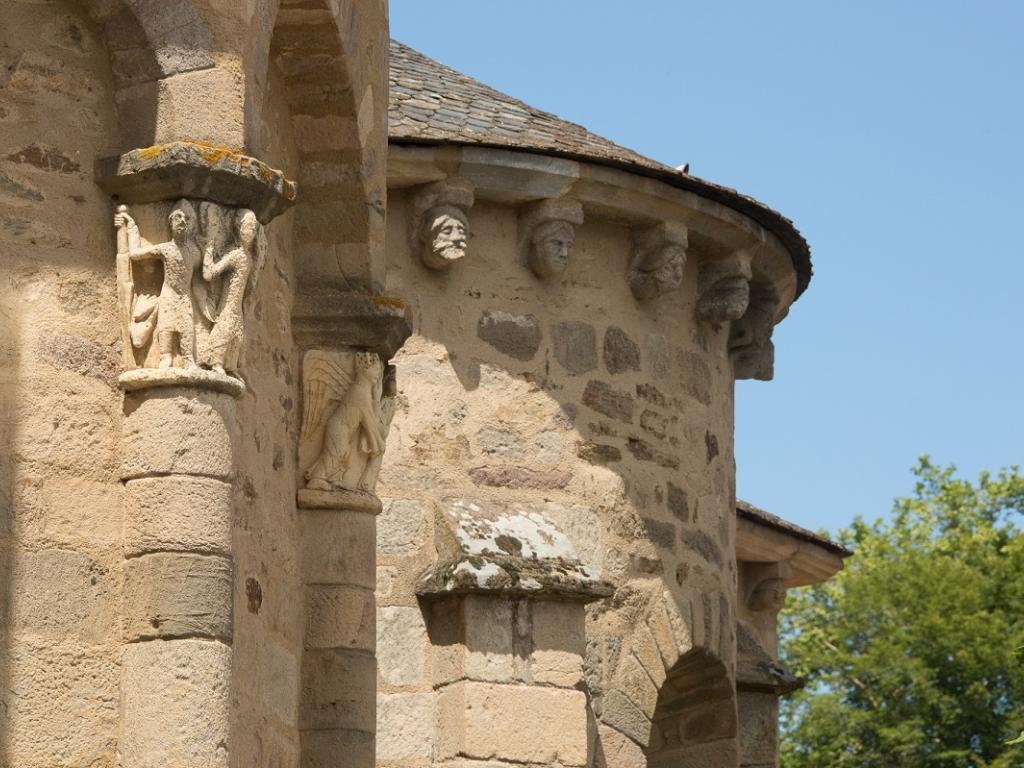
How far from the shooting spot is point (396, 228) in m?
10.7

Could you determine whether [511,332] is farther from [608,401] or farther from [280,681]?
[280,681]

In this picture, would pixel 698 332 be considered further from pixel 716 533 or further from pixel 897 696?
pixel 897 696

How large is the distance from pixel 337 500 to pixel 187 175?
69.5 inches

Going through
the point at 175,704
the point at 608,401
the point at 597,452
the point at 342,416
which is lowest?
the point at 175,704

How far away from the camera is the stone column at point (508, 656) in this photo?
10055 millimetres

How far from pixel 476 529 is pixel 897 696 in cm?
1691

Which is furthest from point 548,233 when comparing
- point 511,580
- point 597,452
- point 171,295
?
point 171,295

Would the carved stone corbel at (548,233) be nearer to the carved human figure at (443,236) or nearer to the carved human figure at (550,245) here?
the carved human figure at (550,245)

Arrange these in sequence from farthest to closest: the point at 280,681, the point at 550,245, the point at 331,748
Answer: the point at 550,245
the point at 331,748
the point at 280,681

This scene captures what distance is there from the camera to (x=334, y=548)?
25.4 feet

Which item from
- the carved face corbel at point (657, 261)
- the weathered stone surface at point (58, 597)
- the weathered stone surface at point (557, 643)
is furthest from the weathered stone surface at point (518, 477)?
the weathered stone surface at point (58, 597)

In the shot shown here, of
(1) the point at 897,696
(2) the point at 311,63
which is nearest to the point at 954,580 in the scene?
(1) the point at 897,696

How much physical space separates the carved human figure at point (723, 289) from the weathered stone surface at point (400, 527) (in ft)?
6.80

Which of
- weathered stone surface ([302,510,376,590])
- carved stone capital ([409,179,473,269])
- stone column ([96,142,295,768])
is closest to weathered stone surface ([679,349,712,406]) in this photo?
carved stone capital ([409,179,473,269])
